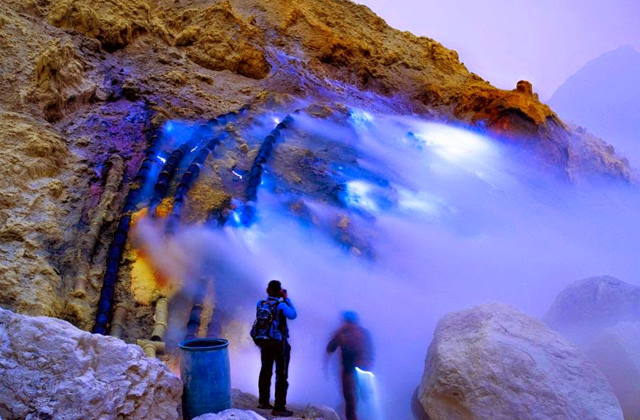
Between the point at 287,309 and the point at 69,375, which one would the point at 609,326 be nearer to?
the point at 287,309

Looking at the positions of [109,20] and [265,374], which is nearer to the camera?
[265,374]

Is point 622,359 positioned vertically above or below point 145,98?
below

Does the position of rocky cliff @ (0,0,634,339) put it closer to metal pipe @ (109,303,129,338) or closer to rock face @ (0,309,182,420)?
metal pipe @ (109,303,129,338)

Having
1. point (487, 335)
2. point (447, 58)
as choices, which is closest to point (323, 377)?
point (487, 335)

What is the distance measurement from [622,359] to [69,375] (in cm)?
493

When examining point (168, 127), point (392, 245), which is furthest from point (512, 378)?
point (168, 127)

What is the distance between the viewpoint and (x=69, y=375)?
114 inches

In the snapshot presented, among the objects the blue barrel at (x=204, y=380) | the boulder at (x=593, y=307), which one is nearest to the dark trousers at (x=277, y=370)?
the blue barrel at (x=204, y=380)

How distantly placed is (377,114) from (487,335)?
9751 millimetres

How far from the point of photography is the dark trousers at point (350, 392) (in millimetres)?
5766

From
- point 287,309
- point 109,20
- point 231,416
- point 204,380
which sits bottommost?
point 231,416

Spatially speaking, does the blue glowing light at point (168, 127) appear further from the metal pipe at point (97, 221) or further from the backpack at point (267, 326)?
the backpack at point (267, 326)

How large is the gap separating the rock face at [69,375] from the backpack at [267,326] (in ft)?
4.16

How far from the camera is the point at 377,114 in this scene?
13852 mm
